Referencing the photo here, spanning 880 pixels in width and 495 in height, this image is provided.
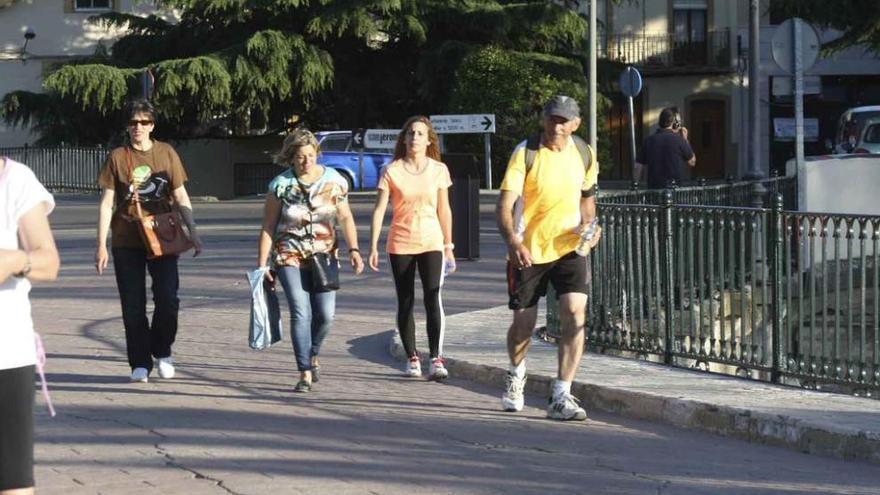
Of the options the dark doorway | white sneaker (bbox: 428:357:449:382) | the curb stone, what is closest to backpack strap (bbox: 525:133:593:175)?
the curb stone

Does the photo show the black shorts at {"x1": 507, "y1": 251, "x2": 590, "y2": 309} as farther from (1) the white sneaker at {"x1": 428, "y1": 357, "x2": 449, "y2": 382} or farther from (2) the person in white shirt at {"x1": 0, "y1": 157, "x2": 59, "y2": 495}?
A: (2) the person in white shirt at {"x1": 0, "y1": 157, "x2": 59, "y2": 495}

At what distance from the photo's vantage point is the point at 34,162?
1745 inches

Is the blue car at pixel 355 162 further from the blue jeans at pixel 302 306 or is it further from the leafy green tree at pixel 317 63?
the blue jeans at pixel 302 306

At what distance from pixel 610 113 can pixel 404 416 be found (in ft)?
139

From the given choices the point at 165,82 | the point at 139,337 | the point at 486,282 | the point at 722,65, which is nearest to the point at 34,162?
the point at 165,82

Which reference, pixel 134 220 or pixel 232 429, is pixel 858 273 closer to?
pixel 232 429

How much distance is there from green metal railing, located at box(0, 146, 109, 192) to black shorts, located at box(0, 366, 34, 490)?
38.8 meters

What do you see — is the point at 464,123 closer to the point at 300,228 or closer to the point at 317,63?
the point at 317,63

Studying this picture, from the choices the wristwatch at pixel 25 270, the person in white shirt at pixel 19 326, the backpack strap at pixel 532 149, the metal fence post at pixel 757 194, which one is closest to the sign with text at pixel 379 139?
the metal fence post at pixel 757 194

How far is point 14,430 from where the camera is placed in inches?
184

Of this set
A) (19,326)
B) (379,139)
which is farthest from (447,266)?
(379,139)

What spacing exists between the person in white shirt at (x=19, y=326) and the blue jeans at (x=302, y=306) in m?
5.20

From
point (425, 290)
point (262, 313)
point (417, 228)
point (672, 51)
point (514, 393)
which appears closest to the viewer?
point (514, 393)

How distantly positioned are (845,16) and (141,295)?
24.9 m
